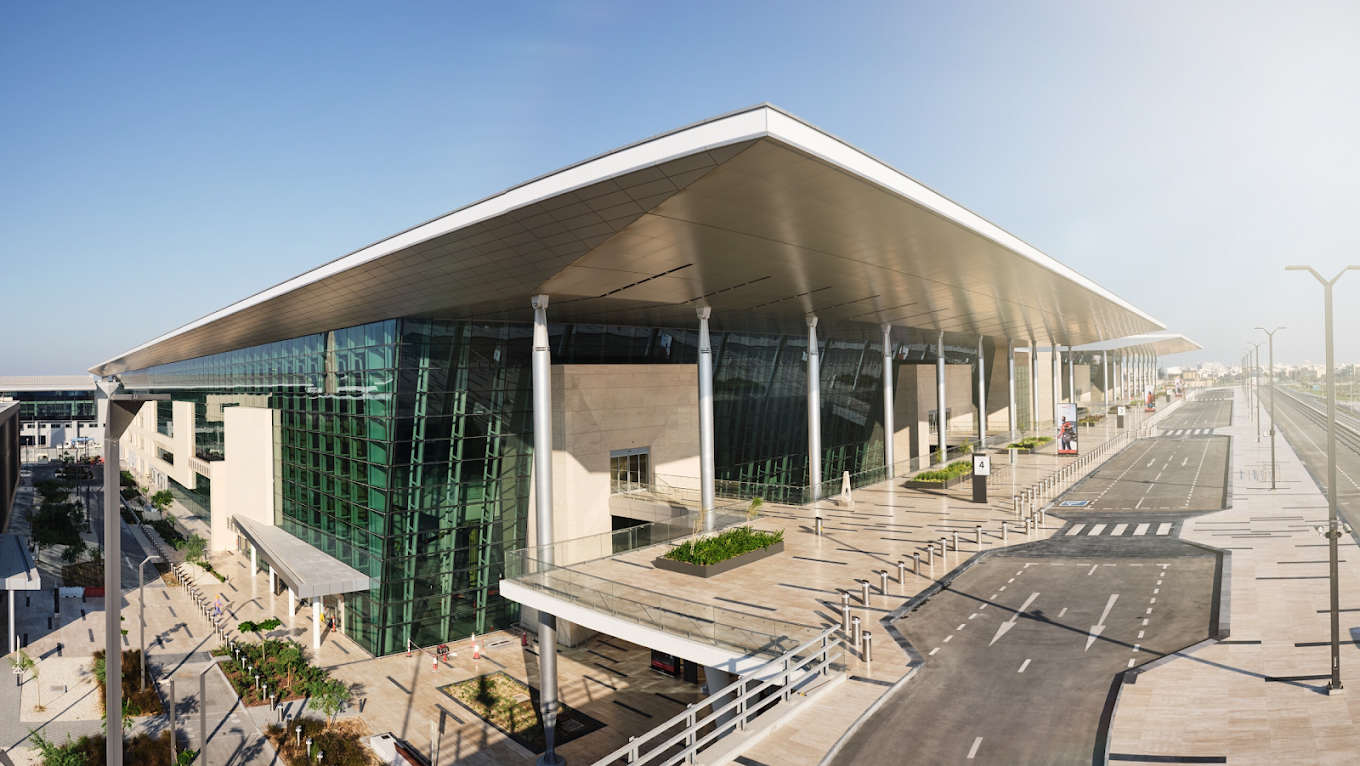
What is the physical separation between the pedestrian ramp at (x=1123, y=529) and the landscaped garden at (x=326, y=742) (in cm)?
2540

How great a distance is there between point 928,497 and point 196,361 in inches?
2056

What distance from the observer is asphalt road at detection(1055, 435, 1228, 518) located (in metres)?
35.3

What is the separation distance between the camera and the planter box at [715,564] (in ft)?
74.4

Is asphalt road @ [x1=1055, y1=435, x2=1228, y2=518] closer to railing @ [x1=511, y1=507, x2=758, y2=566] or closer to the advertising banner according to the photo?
the advertising banner

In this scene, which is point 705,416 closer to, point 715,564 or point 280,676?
point 715,564

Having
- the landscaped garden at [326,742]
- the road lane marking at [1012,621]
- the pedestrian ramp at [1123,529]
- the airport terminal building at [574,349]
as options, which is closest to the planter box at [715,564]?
the airport terminal building at [574,349]

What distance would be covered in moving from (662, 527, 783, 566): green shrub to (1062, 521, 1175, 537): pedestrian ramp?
41.5 feet

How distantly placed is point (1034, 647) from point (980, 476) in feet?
63.2

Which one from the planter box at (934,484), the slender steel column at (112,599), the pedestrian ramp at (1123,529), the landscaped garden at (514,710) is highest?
Answer: the slender steel column at (112,599)


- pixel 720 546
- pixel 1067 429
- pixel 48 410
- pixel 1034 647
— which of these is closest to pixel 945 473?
pixel 1067 429

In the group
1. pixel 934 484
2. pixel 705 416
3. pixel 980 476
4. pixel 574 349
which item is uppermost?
pixel 574 349

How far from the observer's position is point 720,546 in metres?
23.8

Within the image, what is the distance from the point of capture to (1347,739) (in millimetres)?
11953

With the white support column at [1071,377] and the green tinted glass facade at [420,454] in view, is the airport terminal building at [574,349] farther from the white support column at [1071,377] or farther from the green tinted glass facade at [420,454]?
the white support column at [1071,377]
